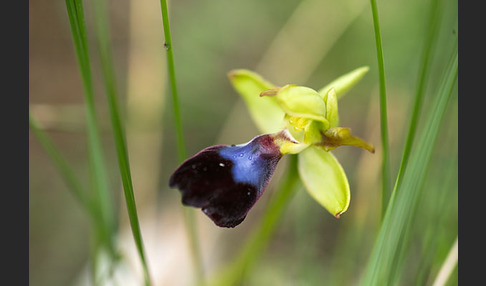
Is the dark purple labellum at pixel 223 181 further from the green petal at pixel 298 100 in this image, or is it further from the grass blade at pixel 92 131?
the grass blade at pixel 92 131

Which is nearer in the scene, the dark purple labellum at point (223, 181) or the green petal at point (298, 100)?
the dark purple labellum at point (223, 181)

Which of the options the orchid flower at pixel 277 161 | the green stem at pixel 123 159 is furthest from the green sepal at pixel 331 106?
the green stem at pixel 123 159

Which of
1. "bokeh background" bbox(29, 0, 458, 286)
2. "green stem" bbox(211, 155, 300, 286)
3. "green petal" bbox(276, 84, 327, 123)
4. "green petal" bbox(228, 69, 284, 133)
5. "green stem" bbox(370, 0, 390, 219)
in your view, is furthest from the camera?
"bokeh background" bbox(29, 0, 458, 286)

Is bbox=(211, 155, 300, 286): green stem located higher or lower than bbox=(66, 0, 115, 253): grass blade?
lower

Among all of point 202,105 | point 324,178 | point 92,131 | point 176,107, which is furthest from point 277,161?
point 202,105

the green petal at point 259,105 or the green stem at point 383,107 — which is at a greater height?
the green petal at point 259,105

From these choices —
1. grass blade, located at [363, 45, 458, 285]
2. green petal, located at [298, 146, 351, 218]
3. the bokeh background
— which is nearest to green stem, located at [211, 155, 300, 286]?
green petal, located at [298, 146, 351, 218]

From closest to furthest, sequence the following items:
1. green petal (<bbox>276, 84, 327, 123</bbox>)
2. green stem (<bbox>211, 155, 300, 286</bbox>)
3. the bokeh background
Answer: green petal (<bbox>276, 84, 327, 123</bbox>) < green stem (<bbox>211, 155, 300, 286</bbox>) < the bokeh background

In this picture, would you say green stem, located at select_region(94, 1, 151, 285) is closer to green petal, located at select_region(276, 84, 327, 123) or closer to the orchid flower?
the orchid flower
